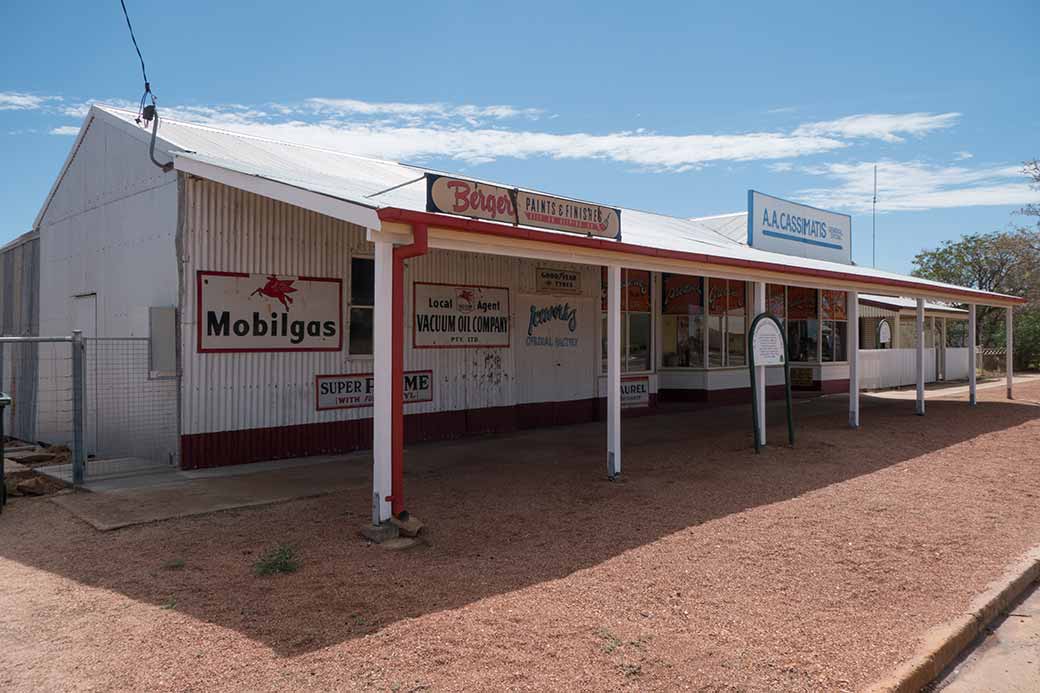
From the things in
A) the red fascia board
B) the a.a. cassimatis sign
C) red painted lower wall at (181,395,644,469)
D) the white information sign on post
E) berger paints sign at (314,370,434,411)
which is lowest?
red painted lower wall at (181,395,644,469)

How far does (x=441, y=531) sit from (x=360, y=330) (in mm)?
4958

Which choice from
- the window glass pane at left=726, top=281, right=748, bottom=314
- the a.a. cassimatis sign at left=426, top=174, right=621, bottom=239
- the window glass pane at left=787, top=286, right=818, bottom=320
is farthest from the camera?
the window glass pane at left=787, top=286, right=818, bottom=320

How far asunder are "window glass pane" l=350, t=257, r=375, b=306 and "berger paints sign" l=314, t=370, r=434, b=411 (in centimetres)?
107

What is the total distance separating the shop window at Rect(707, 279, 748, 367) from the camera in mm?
18578

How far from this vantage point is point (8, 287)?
1542cm

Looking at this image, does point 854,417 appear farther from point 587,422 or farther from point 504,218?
point 504,218

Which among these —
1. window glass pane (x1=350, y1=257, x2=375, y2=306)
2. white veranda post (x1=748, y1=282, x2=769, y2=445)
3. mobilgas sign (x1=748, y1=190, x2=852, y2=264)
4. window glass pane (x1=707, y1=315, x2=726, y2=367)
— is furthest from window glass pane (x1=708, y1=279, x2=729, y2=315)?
window glass pane (x1=350, y1=257, x2=375, y2=306)

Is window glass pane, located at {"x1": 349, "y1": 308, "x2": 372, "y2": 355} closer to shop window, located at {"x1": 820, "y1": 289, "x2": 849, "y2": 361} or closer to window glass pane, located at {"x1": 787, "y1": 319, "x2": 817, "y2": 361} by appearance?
window glass pane, located at {"x1": 787, "y1": 319, "x2": 817, "y2": 361}

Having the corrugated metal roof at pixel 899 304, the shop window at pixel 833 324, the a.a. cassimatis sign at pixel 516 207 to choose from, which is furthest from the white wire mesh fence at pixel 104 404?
the corrugated metal roof at pixel 899 304

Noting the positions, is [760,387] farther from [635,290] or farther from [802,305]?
[802,305]

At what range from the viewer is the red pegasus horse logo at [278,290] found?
1015 cm

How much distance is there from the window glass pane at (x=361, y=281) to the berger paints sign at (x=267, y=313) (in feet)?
0.85

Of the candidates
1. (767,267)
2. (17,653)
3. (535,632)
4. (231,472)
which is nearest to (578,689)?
(535,632)

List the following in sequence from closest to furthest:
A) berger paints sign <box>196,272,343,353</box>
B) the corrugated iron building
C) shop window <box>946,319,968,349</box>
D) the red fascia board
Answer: the red fascia board
the corrugated iron building
berger paints sign <box>196,272,343,353</box>
shop window <box>946,319,968,349</box>
